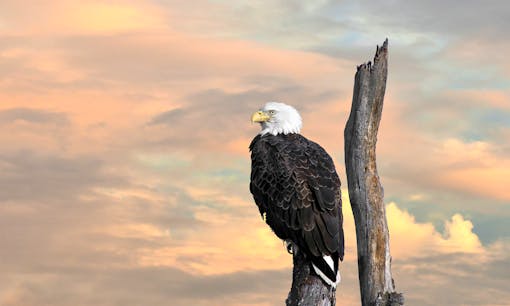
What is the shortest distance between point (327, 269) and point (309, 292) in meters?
0.38

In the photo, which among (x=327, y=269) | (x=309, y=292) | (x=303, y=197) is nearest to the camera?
(x=309, y=292)

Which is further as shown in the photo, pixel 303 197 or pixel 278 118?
pixel 278 118

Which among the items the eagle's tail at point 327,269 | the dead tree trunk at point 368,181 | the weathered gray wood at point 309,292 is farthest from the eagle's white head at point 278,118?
the weathered gray wood at point 309,292

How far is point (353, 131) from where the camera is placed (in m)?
13.7

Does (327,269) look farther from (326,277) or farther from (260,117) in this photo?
(260,117)

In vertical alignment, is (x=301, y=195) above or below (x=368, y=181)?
below

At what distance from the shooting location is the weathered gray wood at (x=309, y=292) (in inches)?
454

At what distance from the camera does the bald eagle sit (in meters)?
12.0

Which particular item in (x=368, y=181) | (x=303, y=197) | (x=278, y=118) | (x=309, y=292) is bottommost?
(x=309, y=292)

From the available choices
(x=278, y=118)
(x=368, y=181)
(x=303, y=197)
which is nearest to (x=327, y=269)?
(x=303, y=197)

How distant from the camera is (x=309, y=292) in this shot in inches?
457

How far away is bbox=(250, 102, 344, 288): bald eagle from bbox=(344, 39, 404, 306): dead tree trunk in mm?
945

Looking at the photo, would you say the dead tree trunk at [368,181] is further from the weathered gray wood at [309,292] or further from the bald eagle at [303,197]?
the weathered gray wood at [309,292]

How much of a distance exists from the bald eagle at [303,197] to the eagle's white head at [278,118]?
0.39m
